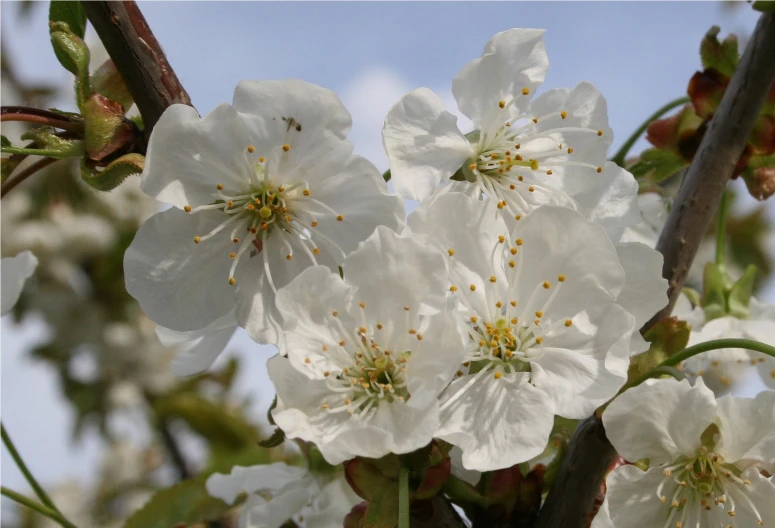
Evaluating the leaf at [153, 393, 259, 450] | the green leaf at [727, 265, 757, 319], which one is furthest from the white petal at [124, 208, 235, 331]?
the leaf at [153, 393, 259, 450]

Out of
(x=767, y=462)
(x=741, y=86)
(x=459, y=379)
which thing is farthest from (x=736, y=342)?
(x=741, y=86)

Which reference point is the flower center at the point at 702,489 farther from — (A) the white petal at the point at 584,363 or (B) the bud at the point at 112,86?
(B) the bud at the point at 112,86

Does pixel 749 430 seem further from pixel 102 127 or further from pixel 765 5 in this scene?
pixel 102 127

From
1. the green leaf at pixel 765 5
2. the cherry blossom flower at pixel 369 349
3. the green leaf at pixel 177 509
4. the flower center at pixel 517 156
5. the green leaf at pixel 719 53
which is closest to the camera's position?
the cherry blossom flower at pixel 369 349

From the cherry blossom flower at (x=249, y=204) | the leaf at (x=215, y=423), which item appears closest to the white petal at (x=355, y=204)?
the cherry blossom flower at (x=249, y=204)

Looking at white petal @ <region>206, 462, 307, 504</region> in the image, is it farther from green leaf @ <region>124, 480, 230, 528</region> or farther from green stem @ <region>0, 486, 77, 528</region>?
green stem @ <region>0, 486, 77, 528</region>
